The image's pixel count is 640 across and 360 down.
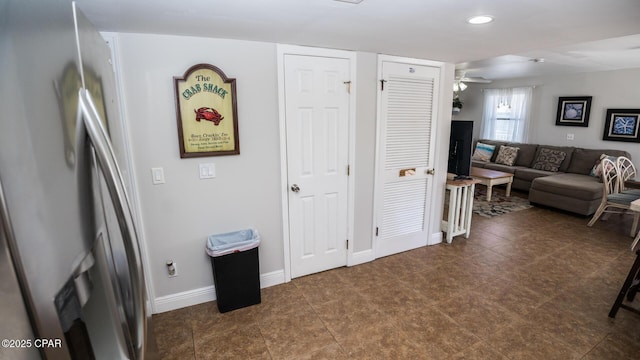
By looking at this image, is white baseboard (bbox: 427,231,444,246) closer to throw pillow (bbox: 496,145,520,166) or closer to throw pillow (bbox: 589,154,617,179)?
throw pillow (bbox: 589,154,617,179)

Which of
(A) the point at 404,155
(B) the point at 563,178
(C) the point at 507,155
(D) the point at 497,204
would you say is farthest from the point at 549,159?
(A) the point at 404,155

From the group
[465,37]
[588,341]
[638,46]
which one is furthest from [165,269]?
[638,46]

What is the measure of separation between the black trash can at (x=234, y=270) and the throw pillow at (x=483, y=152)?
236 inches

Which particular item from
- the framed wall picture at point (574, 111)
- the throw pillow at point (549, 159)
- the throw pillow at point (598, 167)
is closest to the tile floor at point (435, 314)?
the throw pillow at point (598, 167)

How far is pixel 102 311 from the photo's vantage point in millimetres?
675

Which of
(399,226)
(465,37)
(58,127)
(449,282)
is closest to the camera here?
(58,127)

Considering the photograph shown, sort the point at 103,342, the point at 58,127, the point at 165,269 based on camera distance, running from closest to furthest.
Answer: the point at 58,127, the point at 103,342, the point at 165,269

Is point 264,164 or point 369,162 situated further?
point 369,162

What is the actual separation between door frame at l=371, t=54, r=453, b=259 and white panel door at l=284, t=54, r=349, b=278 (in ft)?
1.11

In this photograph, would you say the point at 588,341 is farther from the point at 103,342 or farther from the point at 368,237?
the point at 103,342

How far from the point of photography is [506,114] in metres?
6.80

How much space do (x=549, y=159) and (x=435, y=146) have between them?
387cm

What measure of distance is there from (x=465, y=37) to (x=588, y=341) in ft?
7.29

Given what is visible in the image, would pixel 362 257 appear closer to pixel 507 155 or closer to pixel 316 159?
pixel 316 159
